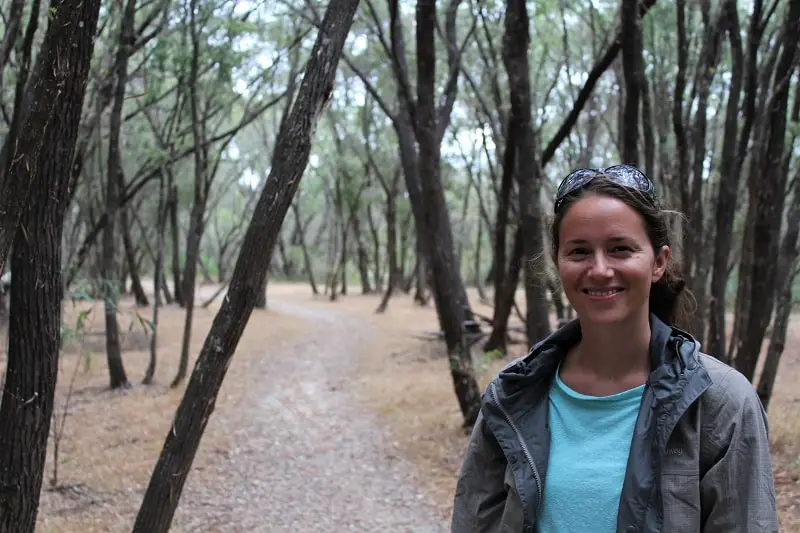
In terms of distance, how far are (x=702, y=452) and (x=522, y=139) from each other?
16.6 feet

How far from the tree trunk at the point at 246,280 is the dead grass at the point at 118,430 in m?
1.72

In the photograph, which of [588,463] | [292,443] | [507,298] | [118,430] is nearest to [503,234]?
[507,298]

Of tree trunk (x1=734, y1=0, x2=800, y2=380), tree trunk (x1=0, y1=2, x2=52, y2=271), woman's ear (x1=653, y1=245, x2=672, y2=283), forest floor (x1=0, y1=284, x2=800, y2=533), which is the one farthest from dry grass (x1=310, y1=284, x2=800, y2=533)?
tree trunk (x1=0, y1=2, x2=52, y2=271)

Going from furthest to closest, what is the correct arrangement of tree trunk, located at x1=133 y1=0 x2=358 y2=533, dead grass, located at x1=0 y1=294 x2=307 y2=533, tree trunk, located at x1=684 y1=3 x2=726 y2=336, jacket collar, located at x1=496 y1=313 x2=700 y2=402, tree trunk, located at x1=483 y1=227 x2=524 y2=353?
1. tree trunk, located at x1=483 y1=227 x2=524 y2=353
2. tree trunk, located at x1=684 y1=3 x2=726 y2=336
3. dead grass, located at x1=0 y1=294 x2=307 y2=533
4. tree trunk, located at x1=133 y1=0 x2=358 y2=533
5. jacket collar, located at x1=496 y1=313 x2=700 y2=402

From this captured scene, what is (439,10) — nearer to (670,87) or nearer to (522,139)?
(670,87)

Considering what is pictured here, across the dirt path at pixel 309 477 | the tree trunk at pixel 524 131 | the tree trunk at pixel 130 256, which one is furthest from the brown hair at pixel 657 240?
the tree trunk at pixel 130 256

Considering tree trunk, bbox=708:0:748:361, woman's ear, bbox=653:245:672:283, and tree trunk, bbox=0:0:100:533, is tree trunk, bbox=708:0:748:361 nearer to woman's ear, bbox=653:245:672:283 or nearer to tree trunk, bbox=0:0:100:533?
woman's ear, bbox=653:245:672:283

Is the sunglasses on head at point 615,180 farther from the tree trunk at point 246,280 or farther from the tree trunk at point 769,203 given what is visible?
the tree trunk at point 769,203

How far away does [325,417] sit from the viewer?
8.66 meters

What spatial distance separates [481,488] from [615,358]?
0.43 metres

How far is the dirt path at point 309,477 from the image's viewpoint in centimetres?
533

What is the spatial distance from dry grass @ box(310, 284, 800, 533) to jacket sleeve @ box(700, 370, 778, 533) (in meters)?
3.55

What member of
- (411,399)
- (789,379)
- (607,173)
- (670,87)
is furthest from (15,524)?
(670,87)

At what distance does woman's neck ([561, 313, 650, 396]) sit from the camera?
1.60 meters
